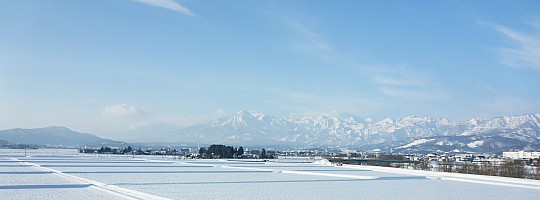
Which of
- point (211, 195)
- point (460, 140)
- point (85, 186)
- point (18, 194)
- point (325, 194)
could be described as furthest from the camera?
point (460, 140)

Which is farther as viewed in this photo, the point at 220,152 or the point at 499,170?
the point at 220,152

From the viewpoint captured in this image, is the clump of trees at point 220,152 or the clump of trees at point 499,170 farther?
the clump of trees at point 220,152

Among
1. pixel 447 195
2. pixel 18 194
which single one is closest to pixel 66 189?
pixel 18 194

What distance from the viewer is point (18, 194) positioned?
12008 mm

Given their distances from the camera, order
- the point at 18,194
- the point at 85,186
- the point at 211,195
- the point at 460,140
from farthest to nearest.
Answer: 1. the point at 460,140
2. the point at 85,186
3. the point at 211,195
4. the point at 18,194

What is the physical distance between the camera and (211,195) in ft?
42.0

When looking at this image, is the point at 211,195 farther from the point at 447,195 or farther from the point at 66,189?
the point at 447,195

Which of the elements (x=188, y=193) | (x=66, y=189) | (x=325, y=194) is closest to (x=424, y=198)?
(x=325, y=194)

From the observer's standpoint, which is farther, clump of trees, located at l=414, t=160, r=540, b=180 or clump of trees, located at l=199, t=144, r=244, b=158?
clump of trees, located at l=199, t=144, r=244, b=158

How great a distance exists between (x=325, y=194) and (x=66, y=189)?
647cm

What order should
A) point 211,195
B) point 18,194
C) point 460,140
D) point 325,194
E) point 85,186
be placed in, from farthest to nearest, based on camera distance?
point 460,140 → point 85,186 → point 325,194 → point 211,195 → point 18,194

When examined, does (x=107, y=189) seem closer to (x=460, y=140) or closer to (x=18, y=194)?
(x=18, y=194)

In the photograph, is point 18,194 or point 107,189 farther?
point 107,189

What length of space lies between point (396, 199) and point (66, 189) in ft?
26.5
